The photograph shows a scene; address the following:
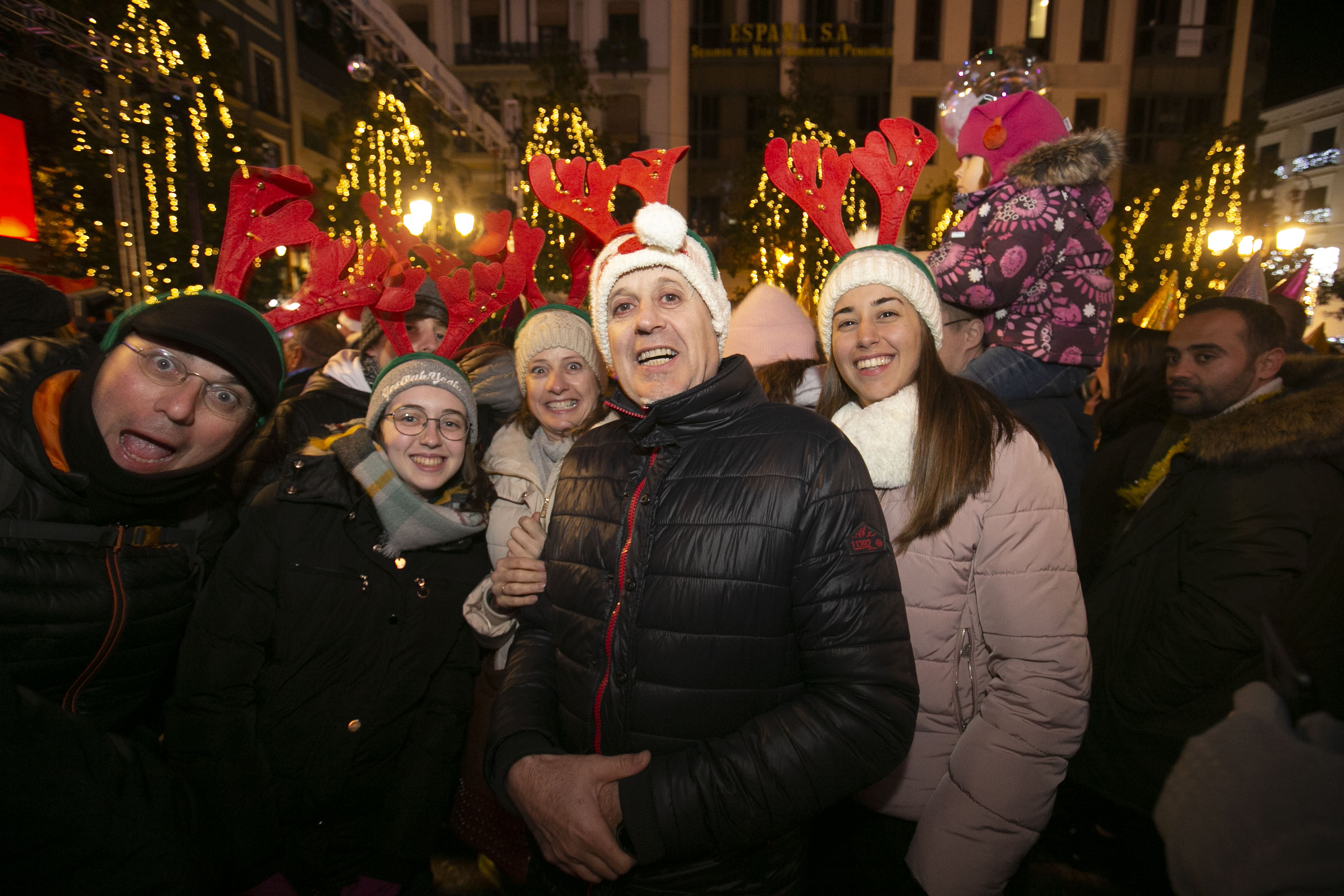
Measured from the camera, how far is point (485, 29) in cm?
2303

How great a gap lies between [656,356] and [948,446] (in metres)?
0.84

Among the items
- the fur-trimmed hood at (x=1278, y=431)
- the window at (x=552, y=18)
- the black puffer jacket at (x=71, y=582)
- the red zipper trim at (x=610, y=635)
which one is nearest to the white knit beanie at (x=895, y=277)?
the fur-trimmed hood at (x=1278, y=431)

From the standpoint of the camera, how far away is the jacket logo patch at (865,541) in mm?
1271

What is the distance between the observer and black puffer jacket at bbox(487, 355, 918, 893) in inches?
47.8

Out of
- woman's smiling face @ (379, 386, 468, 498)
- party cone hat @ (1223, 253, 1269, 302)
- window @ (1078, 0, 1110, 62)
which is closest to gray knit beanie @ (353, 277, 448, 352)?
woman's smiling face @ (379, 386, 468, 498)

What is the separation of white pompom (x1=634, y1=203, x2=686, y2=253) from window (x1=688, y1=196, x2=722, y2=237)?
872 inches

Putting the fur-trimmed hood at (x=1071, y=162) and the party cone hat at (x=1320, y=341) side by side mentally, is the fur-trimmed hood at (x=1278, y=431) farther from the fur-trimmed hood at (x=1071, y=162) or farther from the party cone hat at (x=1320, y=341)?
the party cone hat at (x=1320, y=341)

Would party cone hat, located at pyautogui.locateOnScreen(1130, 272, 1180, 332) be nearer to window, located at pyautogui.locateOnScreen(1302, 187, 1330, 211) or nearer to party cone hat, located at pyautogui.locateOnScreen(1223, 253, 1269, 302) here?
party cone hat, located at pyautogui.locateOnScreen(1223, 253, 1269, 302)

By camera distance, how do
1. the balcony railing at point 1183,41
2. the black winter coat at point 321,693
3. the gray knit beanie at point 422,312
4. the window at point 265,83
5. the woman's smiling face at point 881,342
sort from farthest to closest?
the balcony railing at point 1183,41
the window at point 265,83
the gray knit beanie at point 422,312
the black winter coat at point 321,693
the woman's smiling face at point 881,342

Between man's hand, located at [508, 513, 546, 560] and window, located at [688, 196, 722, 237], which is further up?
window, located at [688, 196, 722, 237]

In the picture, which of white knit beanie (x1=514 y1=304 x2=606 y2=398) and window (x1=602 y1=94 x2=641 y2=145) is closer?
white knit beanie (x1=514 y1=304 x2=606 y2=398)

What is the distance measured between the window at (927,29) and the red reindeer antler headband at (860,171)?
23425mm

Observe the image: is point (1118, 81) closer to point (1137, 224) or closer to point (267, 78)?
point (1137, 224)

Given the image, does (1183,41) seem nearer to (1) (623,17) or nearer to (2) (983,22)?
(2) (983,22)
